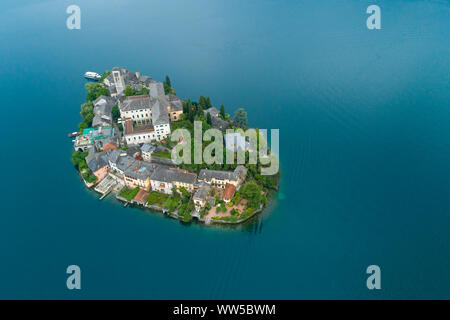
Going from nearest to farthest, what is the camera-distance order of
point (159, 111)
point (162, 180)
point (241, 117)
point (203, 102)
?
point (162, 180), point (159, 111), point (241, 117), point (203, 102)

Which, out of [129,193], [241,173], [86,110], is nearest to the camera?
[129,193]

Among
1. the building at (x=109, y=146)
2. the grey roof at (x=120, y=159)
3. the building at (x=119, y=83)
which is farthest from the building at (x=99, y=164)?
the building at (x=119, y=83)

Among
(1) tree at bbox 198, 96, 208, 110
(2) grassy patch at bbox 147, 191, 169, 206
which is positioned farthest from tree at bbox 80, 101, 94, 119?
(2) grassy patch at bbox 147, 191, 169, 206

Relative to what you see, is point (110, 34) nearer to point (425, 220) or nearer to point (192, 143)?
point (192, 143)

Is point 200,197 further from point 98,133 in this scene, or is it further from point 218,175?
point 98,133

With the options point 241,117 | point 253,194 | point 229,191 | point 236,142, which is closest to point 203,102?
point 241,117

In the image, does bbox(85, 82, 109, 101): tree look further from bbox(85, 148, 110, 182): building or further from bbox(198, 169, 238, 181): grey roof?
bbox(198, 169, 238, 181): grey roof

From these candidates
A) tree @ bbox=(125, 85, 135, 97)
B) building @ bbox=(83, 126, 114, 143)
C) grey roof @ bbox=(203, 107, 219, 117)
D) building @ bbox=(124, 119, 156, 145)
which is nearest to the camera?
building @ bbox=(124, 119, 156, 145)
